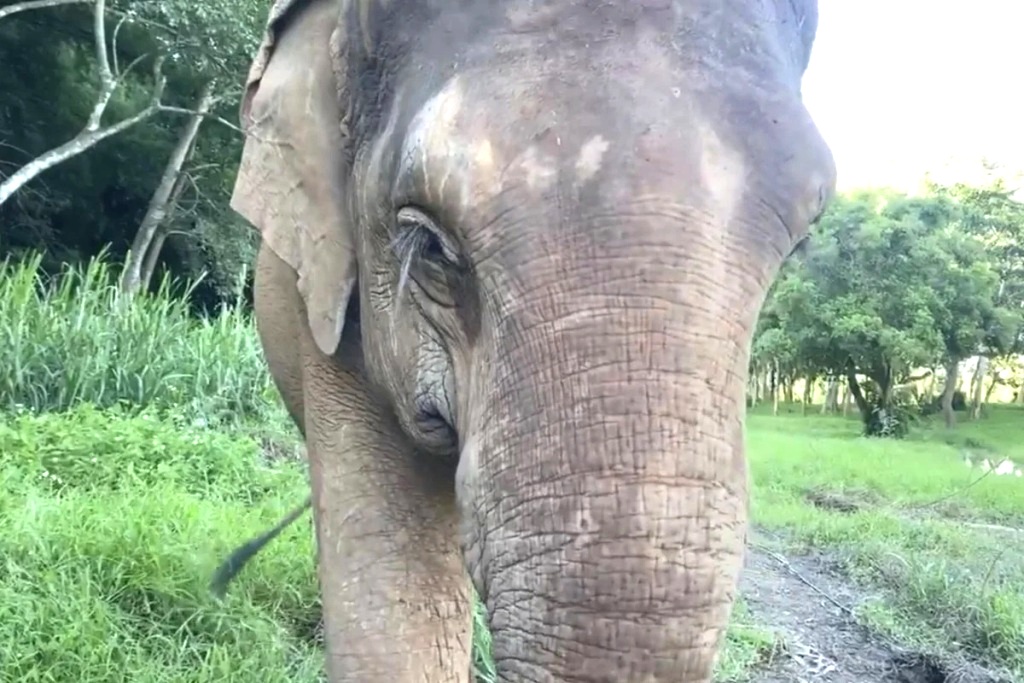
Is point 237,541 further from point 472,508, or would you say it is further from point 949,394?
point 949,394

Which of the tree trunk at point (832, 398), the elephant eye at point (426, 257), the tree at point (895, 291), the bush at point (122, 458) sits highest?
the tree at point (895, 291)

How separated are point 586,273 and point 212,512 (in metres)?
3.85

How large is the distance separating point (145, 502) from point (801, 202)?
12.6ft

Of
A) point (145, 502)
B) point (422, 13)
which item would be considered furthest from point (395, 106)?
point (145, 502)

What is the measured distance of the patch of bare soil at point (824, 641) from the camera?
5.57m

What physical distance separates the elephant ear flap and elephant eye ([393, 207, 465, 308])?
15.5 inches

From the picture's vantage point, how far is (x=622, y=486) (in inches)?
71.1

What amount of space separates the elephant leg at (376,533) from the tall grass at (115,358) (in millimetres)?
5357

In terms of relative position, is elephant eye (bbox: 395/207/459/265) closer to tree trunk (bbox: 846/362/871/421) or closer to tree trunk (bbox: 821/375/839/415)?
tree trunk (bbox: 846/362/871/421)

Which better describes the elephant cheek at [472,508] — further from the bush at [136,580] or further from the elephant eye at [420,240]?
the bush at [136,580]

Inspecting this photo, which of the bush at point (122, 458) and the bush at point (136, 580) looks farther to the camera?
the bush at point (122, 458)

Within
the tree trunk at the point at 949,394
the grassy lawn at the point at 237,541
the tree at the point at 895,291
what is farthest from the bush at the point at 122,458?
the tree trunk at the point at 949,394

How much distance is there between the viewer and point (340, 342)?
2.93m

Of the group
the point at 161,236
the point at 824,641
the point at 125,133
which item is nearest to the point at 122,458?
the point at 824,641
